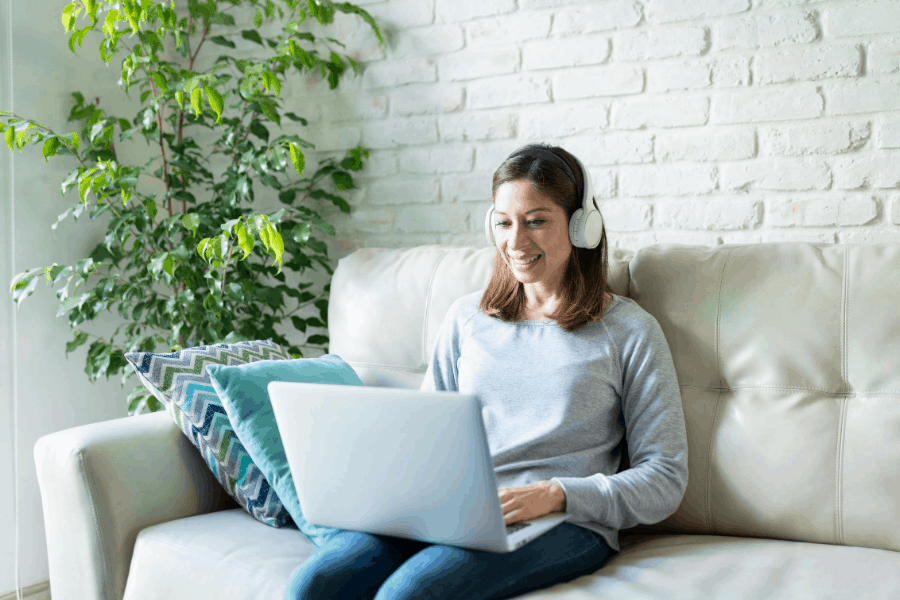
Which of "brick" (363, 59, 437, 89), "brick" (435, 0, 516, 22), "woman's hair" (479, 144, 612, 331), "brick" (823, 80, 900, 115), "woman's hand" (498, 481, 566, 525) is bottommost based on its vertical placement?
"woman's hand" (498, 481, 566, 525)

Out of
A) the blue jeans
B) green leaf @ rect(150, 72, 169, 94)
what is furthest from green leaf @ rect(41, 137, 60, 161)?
the blue jeans

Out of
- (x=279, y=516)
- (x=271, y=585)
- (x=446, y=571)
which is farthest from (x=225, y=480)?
(x=446, y=571)

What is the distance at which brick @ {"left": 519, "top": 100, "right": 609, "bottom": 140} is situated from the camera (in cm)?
186

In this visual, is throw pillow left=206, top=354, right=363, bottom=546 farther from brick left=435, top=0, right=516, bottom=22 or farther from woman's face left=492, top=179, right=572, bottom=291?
brick left=435, top=0, right=516, bottom=22

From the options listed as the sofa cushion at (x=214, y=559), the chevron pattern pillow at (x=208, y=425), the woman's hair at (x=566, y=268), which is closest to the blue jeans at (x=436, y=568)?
the sofa cushion at (x=214, y=559)

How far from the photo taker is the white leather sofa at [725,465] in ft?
3.99

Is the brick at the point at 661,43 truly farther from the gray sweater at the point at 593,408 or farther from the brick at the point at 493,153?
the gray sweater at the point at 593,408

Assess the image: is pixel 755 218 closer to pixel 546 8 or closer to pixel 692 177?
pixel 692 177

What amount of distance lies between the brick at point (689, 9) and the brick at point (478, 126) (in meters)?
0.41

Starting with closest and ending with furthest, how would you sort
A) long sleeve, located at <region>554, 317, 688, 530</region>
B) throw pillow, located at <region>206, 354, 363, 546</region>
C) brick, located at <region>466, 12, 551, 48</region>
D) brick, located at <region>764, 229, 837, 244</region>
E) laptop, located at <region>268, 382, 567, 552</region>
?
laptop, located at <region>268, 382, 567, 552</region> < long sleeve, located at <region>554, 317, 688, 530</region> < throw pillow, located at <region>206, 354, 363, 546</region> < brick, located at <region>764, 229, 837, 244</region> < brick, located at <region>466, 12, 551, 48</region>

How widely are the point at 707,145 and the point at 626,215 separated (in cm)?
24

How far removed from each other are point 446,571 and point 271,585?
0.32m

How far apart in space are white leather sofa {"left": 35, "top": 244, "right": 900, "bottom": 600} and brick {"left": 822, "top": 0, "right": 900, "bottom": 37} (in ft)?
1.69

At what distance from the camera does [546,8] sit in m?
1.89
